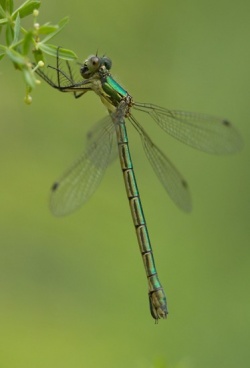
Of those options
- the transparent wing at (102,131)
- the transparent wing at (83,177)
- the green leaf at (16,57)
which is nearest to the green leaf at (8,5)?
the green leaf at (16,57)

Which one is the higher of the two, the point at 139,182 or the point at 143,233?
the point at 139,182

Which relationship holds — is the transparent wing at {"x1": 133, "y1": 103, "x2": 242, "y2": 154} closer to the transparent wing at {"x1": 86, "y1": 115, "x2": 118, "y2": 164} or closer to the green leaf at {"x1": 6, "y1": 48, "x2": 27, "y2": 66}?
the transparent wing at {"x1": 86, "y1": 115, "x2": 118, "y2": 164}

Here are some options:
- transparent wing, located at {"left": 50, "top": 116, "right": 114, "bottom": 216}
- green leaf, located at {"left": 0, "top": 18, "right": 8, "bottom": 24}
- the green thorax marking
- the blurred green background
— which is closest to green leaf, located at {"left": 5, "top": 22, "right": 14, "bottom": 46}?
green leaf, located at {"left": 0, "top": 18, "right": 8, "bottom": 24}

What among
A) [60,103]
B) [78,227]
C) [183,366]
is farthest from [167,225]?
[183,366]

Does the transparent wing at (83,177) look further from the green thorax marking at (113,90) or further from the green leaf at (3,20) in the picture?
the green leaf at (3,20)

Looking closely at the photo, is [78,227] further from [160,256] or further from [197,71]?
[197,71]
